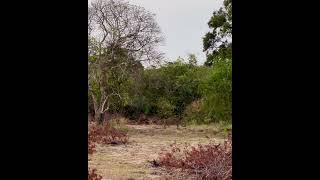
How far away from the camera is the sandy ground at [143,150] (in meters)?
8.98

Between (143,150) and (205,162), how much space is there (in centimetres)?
255

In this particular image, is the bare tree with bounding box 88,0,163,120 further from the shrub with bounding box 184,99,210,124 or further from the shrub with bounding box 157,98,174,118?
the shrub with bounding box 184,99,210,124

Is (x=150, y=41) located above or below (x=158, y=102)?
above

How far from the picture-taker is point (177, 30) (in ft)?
40.2

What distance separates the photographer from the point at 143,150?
36.3 feet

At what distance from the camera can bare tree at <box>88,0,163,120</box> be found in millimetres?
12352

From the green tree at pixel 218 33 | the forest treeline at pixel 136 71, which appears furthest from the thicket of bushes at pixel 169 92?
the green tree at pixel 218 33

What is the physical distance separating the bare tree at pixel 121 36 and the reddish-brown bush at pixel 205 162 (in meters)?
3.09

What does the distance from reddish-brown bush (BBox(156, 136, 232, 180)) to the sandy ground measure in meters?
0.30

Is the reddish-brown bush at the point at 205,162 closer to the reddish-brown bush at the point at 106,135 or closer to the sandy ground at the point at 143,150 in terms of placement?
the sandy ground at the point at 143,150
